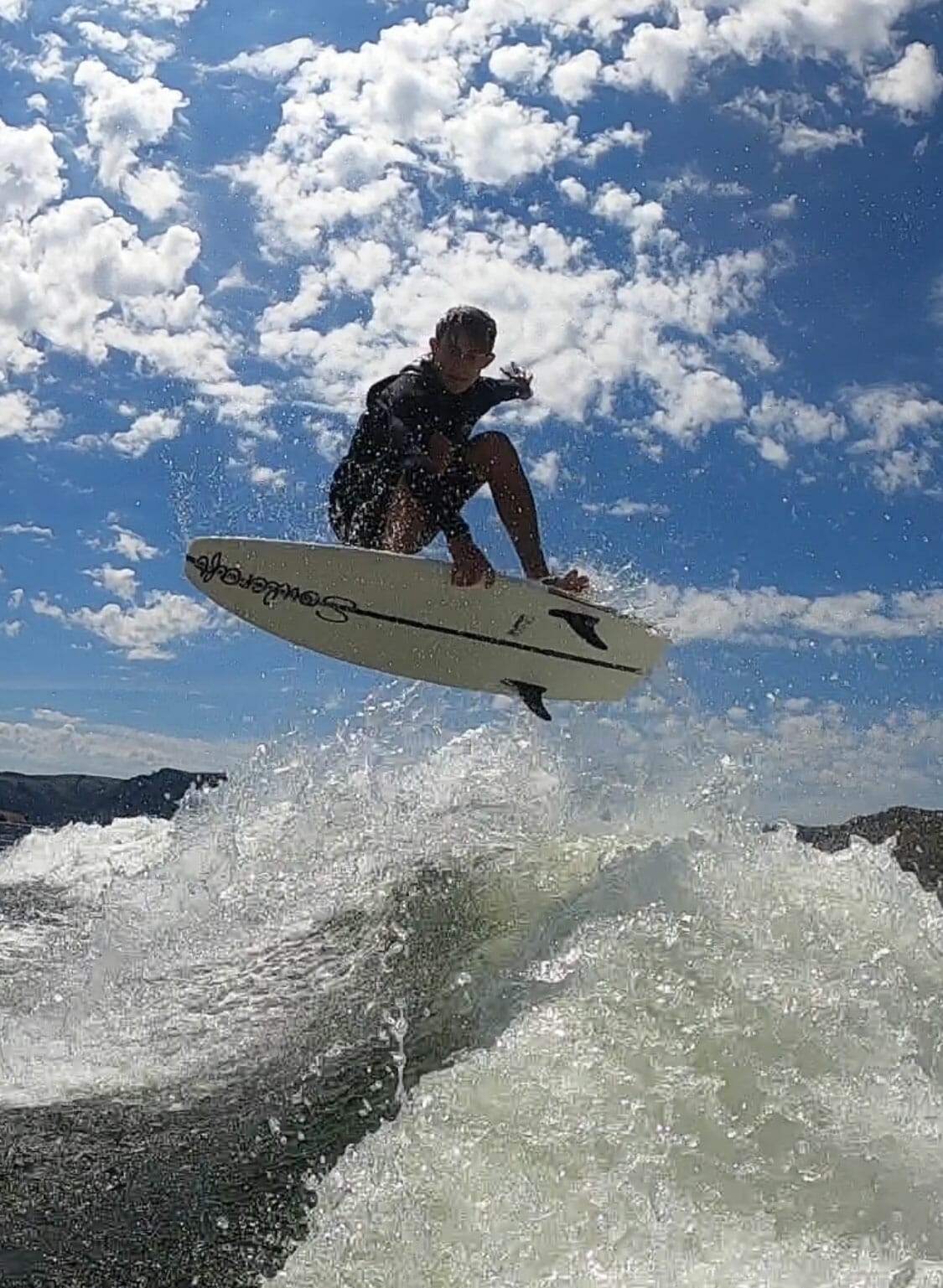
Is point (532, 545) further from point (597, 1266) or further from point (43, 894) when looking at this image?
point (43, 894)

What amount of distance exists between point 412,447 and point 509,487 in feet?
2.27

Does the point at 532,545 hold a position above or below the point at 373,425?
below

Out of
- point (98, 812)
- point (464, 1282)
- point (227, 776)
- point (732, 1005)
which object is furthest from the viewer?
point (98, 812)

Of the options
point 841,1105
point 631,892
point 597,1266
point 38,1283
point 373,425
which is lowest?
point 38,1283

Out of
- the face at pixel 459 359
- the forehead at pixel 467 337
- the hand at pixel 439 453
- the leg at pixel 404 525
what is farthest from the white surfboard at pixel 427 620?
the forehead at pixel 467 337

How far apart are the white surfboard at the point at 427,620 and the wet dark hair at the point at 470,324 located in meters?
1.42

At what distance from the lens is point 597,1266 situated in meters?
2.93

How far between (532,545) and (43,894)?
6302 mm

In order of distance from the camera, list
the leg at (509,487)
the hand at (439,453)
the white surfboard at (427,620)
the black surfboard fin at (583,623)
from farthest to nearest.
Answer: the black surfboard fin at (583,623)
the white surfboard at (427,620)
the leg at (509,487)
the hand at (439,453)

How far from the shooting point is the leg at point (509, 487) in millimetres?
7523

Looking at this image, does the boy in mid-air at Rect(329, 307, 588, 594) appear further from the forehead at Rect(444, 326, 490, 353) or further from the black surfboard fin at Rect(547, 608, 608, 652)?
the black surfboard fin at Rect(547, 608, 608, 652)

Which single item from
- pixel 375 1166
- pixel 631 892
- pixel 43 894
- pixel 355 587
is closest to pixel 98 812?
pixel 43 894

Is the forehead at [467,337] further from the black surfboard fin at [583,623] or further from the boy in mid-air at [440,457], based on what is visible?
the black surfboard fin at [583,623]

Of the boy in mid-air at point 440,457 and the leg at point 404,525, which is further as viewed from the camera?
the leg at point 404,525
